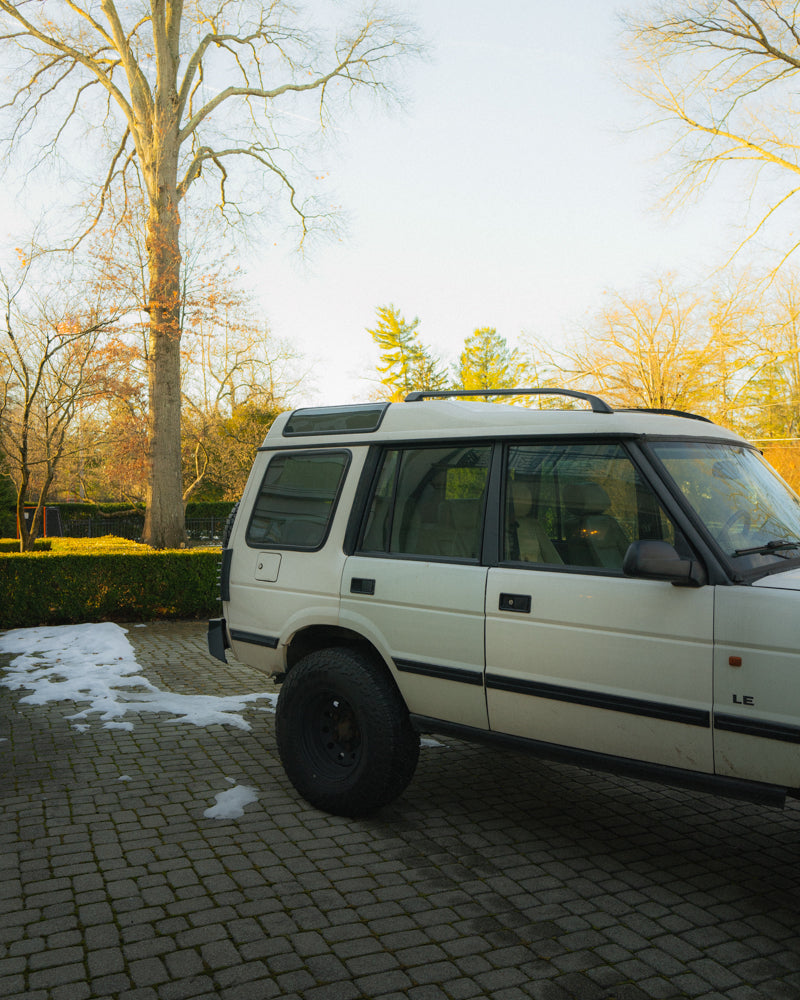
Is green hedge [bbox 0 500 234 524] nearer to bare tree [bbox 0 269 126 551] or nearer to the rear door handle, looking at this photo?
bare tree [bbox 0 269 126 551]

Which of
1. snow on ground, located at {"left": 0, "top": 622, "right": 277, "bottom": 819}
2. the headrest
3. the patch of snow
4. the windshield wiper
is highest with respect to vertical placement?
the headrest

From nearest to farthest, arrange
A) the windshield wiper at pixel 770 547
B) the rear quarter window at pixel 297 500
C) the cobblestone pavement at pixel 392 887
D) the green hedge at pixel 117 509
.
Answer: the cobblestone pavement at pixel 392 887 < the windshield wiper at pixel 770 547 < the rear quarter window at pixel 297 500 < the green hedge at pixel 117 509

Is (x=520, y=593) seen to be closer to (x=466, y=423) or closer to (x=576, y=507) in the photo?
(x=576, y=507)

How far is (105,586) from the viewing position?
1151 centimetres

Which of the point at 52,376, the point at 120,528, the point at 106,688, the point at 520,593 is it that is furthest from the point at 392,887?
the point at 120,528

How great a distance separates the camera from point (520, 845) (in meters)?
4.42

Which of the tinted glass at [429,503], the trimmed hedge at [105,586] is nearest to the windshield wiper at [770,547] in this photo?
the tinted glass at [429,503]

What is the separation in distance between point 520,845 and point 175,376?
1431 cm

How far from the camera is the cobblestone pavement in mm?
3186

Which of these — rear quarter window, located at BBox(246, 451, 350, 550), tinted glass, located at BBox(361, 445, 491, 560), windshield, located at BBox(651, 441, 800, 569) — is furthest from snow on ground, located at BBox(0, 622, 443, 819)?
windshield, located at BBox(651, 441, 800, 569)

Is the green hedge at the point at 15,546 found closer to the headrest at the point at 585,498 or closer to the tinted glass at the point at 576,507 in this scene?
the tinted glass at the point at 576,507

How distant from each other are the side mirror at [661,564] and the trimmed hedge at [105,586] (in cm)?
946

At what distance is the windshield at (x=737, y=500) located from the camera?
3699 mm

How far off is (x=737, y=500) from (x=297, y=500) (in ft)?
8.50
